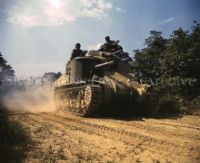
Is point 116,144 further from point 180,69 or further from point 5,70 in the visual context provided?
point 5,70

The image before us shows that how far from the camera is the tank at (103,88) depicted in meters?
11.8

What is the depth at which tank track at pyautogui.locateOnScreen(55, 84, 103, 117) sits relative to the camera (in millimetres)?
11430

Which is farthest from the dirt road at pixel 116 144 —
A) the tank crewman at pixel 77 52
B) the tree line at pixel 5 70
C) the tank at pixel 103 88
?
the tree line at pixel 5 70

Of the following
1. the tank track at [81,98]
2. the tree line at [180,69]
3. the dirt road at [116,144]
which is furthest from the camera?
the tree line at [180,69]

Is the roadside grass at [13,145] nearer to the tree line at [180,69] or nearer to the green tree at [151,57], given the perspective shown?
the tree line at [180,69]

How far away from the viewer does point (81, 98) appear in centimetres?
1249

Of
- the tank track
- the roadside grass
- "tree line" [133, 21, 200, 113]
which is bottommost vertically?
the roadside grass

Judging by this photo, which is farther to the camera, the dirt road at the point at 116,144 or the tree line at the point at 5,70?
the tree line at the point at 5,70

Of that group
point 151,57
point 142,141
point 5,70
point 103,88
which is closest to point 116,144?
point 142,141

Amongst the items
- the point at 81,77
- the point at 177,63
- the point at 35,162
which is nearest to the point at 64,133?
the point at 35,162

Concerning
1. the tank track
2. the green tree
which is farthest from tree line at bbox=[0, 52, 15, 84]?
the tank track

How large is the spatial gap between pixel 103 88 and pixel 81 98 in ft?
3.90

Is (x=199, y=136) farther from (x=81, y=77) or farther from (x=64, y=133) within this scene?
(x=81, y=77)

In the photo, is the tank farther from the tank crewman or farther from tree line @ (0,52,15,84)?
tree line @ (0,52,15,84)
